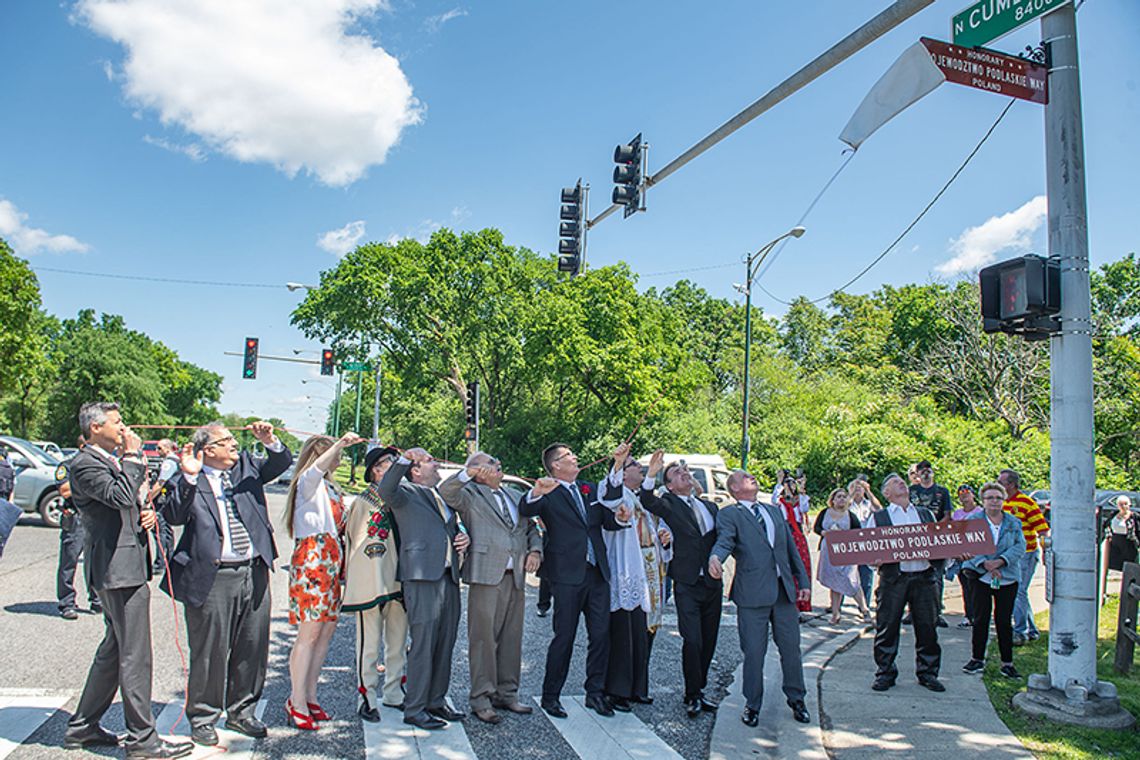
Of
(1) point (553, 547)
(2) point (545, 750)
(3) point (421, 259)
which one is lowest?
(2) point (545, 750)

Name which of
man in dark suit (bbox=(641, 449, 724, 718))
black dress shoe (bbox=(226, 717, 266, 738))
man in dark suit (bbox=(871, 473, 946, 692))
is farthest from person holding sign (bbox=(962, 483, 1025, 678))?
black dress shoe (bbox=(226, 717, 266, 738))

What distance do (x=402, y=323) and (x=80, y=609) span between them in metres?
27.2

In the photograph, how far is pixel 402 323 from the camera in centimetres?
3534

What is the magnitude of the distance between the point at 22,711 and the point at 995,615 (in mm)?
7879

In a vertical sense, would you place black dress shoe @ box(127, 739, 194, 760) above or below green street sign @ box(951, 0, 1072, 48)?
below

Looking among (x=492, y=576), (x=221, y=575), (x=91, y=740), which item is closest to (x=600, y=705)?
(x=492, y=576)

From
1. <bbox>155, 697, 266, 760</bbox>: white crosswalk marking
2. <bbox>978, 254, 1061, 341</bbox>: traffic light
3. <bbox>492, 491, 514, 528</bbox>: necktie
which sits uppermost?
<bbox>978, 254, 1061, 341</bbox>: traffic light

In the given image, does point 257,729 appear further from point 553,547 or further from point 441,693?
point 553,547

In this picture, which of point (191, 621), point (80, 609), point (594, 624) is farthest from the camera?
point (80, 609)

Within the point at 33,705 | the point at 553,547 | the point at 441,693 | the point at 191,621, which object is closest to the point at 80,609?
the point at 33,705

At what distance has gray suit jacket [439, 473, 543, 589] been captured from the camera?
5852 mm

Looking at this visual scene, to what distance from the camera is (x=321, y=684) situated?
20.8 ft

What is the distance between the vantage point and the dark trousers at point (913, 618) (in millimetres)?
6855

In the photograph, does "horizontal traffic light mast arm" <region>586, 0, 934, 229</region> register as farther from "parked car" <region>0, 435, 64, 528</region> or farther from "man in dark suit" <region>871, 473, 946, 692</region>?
"parked car" <region>0, 435, 64, 528</region>
